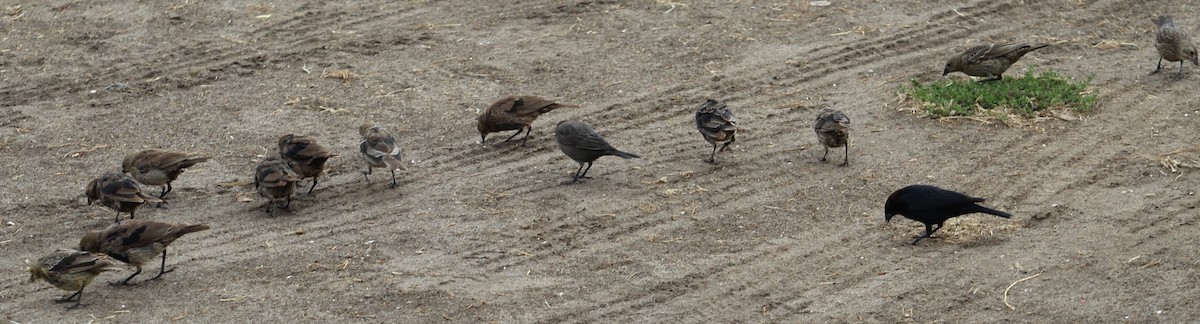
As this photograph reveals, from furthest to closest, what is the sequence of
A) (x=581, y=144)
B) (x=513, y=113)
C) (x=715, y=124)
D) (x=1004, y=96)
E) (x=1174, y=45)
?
(x=1174, y=45)
(x=1004, y=96)
(x=513, y=113)
(x=715, y=124)
(x=581, y=144)

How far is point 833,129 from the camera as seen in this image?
11.9 m

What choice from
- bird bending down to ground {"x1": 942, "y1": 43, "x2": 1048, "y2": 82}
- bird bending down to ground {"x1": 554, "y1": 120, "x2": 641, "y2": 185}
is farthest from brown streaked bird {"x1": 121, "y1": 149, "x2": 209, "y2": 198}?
bird bending down to ground {"x1": 942, "y1": 43, "x2": 1048, "y2": 82}

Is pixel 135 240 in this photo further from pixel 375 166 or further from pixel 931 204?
pixel 931 204

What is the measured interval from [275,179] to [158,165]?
3.89 feet

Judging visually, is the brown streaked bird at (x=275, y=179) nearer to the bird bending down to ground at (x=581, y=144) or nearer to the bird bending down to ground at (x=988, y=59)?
the bird bending down to ground at (x=581, y=144)

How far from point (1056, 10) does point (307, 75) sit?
28.2ft

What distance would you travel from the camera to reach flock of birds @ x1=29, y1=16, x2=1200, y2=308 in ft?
33.0

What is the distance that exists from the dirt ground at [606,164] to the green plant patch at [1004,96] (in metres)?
0.20

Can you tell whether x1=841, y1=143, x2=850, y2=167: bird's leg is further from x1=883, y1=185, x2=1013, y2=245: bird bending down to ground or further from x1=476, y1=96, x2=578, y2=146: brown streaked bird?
x1=476, y1=96, x2=578, y2=146: brown streaked bird

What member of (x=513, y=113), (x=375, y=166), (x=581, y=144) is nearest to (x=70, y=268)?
(x=375, y=166)

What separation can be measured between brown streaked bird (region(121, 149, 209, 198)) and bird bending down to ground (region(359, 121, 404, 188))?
137 cm

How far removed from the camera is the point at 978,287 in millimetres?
9742

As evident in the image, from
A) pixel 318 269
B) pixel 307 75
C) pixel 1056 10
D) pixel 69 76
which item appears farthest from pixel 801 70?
pixel 69 76

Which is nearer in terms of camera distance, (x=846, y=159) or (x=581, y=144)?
(x=581, y=144)
